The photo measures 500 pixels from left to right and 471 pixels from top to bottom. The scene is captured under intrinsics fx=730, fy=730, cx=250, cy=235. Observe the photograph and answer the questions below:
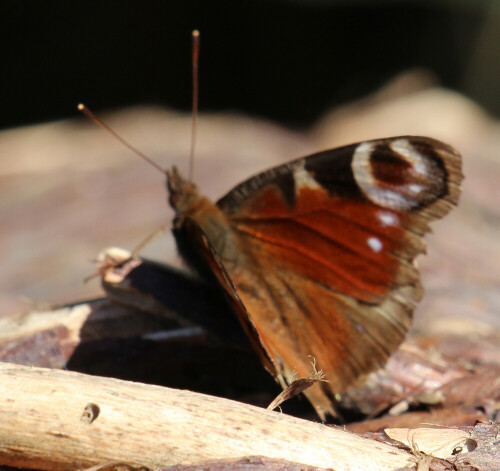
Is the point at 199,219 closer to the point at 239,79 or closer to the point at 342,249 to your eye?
the point at 342,249

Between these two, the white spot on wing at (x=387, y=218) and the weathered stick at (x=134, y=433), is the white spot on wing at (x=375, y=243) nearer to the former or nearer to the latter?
the white spot on wing at (x=387, y=218)

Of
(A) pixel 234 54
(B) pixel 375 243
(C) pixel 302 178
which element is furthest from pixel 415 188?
(A) pixel 234 54

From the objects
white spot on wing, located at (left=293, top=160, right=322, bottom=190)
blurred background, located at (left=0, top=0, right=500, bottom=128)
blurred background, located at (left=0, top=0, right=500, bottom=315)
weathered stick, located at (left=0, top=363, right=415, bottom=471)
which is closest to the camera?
weathered stick, located at (left=0, top=363, right=415, bottom=471)

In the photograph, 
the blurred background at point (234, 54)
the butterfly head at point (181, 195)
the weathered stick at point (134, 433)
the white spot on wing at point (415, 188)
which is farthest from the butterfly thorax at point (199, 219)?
the blurred background at point (234, 54)

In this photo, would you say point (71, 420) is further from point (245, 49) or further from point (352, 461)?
point (245, 49)

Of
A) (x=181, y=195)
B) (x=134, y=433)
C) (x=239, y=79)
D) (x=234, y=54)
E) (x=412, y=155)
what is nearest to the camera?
(x=134, y=433)

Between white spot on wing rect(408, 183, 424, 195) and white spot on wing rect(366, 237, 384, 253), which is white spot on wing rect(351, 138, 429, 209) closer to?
white spot on wing rect(408, 183, 424, 195)

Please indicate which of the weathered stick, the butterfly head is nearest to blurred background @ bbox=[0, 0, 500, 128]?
the butterfly head
